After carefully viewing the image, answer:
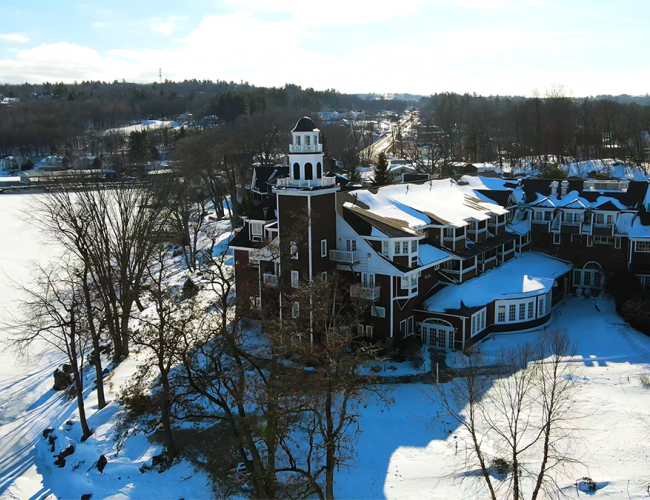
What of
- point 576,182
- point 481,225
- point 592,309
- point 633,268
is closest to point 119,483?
point 481,225

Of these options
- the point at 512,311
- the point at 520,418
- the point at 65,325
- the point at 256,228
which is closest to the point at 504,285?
the point at 512,311

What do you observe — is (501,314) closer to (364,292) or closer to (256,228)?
(364,292)

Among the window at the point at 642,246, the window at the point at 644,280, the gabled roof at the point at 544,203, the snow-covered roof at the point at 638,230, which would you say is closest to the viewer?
the snow-covered roof at the point at 638,230

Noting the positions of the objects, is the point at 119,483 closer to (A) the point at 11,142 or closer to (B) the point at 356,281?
(B) the point at 356,281

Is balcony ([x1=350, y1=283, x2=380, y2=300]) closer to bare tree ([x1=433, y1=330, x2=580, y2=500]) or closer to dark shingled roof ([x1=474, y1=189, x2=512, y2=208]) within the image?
bare tree ([x1=433, y1=330, x2=580, y2=500])

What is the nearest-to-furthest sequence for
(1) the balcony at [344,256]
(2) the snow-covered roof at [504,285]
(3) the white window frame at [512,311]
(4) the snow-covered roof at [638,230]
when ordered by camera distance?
(1) the balcony at [344,256]
(2) the snow-covered roof at [504,285]
(3) the white window frame at [512,311]
(4) the snow-covered roof at [638,230]

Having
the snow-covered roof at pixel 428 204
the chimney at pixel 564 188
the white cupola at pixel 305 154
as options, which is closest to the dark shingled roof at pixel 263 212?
the snow-covered roof at pixel 428 204

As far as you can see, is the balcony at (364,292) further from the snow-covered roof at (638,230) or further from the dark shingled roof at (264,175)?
the dark shingled roof at (264,175)
